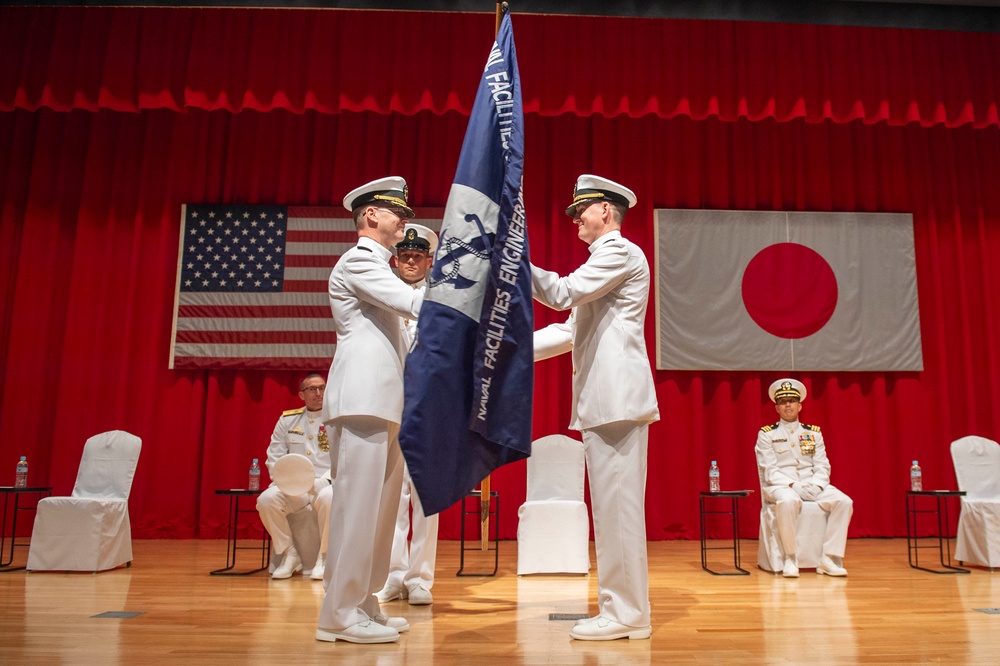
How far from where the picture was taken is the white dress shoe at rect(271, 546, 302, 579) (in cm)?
501

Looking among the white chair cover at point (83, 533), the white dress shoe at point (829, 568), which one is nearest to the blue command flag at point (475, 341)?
the white dress shoe at point (829, 568)

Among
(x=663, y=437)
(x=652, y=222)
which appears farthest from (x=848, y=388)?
(x=652, y=222)

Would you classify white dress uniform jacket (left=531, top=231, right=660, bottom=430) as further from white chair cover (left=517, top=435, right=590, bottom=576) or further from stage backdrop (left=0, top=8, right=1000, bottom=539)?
stage backdrop (left=0, top=8, right=1000, bottom=539)

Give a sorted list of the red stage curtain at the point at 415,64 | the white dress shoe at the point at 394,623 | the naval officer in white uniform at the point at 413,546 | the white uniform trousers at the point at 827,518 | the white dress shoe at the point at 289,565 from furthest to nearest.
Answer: the red stage curtain at the point at 415,64, the white uniform trousers at the point at 827,518, the white dress shoe at the point at 289,565, the naval officer in white uniform at the point at 413,546, the white dress shoe at the point at 394,623

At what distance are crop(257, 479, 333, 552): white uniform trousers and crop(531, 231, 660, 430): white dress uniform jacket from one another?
99.7 inches

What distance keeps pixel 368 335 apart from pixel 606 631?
154 centimetres

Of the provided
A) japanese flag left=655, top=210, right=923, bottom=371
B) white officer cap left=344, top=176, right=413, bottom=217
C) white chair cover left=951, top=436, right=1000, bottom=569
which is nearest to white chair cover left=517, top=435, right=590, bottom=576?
japanese flag left=655, top=210, right=923, bottom=371

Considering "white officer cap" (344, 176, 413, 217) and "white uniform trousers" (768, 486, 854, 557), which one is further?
"white uniform trousers" (768, 486, 854, 557)

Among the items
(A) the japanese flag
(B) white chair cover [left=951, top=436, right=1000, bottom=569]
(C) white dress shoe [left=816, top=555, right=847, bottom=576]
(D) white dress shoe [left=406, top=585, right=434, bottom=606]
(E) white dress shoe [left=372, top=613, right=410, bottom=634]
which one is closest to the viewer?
(E) white dress shoe [left=372, top=613, right=410, bottom=634]

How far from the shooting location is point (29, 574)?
5105 mm

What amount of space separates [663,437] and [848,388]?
6.58 ft

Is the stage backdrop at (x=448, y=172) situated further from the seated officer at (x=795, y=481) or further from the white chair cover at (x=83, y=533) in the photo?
the white chair cover at (x=83, y=533)

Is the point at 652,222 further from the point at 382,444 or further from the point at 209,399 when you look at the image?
the point at 382,444

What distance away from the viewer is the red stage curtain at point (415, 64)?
21.8 ft
